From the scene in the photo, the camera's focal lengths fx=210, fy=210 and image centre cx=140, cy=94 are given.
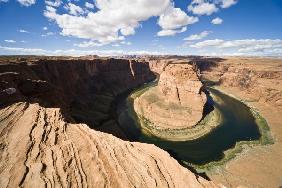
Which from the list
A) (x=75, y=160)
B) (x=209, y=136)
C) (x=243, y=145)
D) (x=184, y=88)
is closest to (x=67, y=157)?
(x=75, y=160)

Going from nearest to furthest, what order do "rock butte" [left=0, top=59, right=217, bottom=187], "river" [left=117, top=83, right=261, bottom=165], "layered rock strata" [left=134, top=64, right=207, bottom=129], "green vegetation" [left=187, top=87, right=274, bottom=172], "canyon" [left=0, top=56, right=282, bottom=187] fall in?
"rock butte" [left=0, top=59, right=217, bottom=187] < "canyon" [left=0, top=56, right=282, bottom=187] < "green vegetation" [left=187, top=87, right=274, bottom=172] < "river" [left=117, top=83, right=261, bottom=165] < "layered rock strata" [left=134, top=64, right=207, bottom=129]

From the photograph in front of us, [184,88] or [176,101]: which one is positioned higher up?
[184,88]

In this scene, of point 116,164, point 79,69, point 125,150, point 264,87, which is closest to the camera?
point 116,164

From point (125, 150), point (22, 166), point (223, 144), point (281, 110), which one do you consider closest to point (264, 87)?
point (281, 110)

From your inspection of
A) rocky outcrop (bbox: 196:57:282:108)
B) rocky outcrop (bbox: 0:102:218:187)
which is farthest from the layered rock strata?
rocky outcrop (bbox: 0:102:218:187)

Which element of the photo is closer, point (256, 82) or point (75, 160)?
point (75, 160)

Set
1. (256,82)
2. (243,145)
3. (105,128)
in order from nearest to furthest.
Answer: (243,145) < (105,128) < (256,82)

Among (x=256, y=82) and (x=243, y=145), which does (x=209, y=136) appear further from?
(x=256, y=82)

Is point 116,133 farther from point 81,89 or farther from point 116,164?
point 116,164

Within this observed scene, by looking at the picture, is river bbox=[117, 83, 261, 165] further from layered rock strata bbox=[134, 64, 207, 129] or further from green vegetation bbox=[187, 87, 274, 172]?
layered rock strata bbox=[134, 64, 207, 129]

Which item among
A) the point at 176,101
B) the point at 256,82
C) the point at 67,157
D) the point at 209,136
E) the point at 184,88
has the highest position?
the point at 67,157

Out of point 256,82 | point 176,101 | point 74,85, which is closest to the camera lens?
point 176,101
